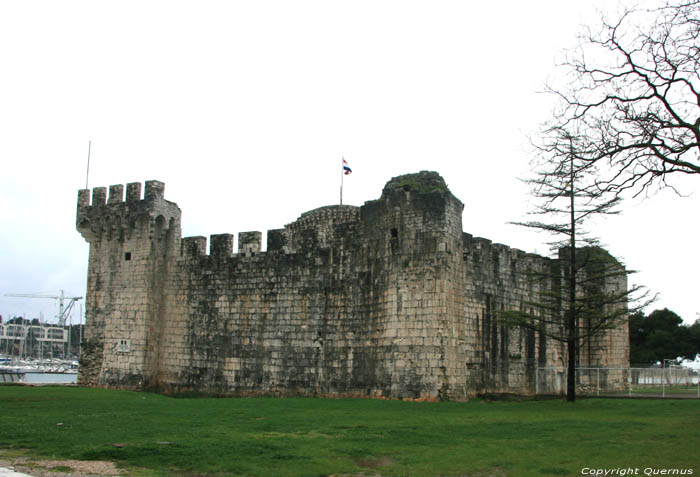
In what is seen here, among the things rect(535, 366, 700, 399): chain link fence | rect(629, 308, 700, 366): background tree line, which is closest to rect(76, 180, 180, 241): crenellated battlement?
rect(535, 366, 700, 399): chain link fence

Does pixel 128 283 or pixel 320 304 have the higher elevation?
pixel 128 283

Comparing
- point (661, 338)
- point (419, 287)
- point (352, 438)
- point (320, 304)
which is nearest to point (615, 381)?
point (419, 287)

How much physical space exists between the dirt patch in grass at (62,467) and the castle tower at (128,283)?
742 inches

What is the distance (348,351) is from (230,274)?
639cm

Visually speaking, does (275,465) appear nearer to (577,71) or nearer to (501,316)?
(577,71)

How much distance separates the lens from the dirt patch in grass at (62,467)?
9812mm

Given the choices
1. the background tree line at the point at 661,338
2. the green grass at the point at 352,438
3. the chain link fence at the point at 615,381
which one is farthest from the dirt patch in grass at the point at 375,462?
the background tree line at the point at 661,338

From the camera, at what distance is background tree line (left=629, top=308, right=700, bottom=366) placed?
2163 inches

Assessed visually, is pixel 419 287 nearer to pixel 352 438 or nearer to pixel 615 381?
pixel 352 438

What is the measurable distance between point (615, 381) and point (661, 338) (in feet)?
92.1

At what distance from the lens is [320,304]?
2545 centimetres

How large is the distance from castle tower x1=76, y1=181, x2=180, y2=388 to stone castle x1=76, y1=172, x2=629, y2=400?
60mm

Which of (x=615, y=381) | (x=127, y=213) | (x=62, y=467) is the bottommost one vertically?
(x=62, y=467)

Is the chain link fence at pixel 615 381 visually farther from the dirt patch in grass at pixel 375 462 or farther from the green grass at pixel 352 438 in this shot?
the dirt patch in grass at pixel 375 462
